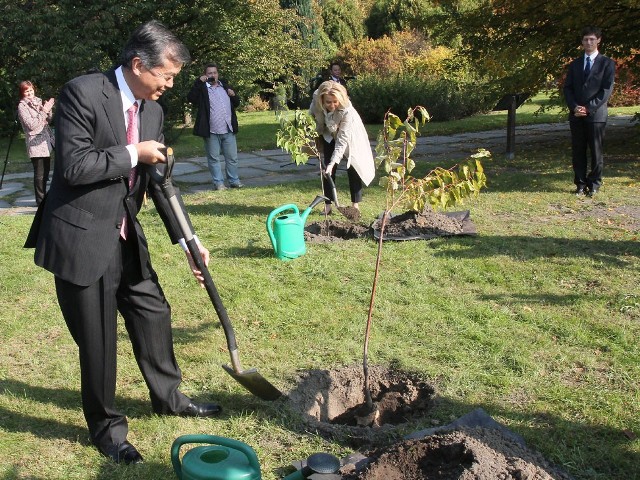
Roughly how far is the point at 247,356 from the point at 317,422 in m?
1.03

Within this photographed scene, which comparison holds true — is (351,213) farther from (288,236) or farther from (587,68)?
(587,68)

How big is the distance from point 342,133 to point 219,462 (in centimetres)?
560

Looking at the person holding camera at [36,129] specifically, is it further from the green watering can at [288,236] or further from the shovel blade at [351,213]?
the green watering can at [288,236]

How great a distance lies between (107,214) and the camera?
10.1ft

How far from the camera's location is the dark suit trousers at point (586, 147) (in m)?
8.83

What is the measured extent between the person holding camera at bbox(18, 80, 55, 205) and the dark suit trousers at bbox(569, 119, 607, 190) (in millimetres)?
7298

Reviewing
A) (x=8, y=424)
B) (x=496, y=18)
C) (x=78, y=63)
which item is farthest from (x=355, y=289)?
(x=78, y=63)

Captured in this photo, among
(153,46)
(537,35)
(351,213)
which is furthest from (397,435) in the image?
(537,35)

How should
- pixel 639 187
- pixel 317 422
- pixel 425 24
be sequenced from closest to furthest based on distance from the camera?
pixel 317 422, pixel 639 187, pixel 425 24

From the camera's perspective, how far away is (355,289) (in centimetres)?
574

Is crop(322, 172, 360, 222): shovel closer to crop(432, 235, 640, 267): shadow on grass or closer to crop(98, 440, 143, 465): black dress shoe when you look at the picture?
crop(432, 235, 640, 267): shadow on grass

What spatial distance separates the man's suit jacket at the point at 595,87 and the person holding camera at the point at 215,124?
508cm

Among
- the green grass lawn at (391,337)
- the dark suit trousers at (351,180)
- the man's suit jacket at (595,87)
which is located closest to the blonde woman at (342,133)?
the dark suit trousers at (351,180)

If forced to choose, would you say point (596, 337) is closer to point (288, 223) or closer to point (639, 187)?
point (288, 223)
